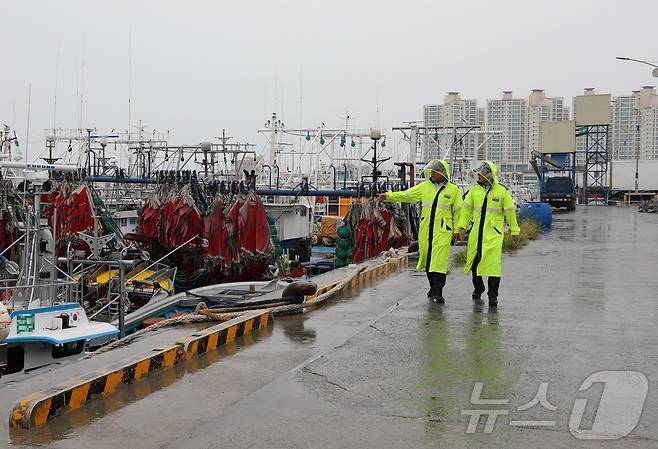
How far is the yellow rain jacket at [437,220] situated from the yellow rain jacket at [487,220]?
0.53 ft

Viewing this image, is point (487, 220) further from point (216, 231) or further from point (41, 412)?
point (216, 231)

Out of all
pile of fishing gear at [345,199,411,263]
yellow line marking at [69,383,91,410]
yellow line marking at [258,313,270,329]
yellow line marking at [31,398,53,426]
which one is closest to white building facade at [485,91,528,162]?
pile of fishing gear at [345,199,411,263]

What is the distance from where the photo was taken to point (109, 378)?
17.6 ft

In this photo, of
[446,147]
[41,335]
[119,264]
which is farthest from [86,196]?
[446,147]

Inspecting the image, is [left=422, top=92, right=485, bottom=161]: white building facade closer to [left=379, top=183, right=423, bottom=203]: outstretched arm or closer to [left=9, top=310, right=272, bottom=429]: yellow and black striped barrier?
[left=379, top=183, right=423, bottom=203]: outstretched arm

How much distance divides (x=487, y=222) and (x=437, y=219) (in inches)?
22.5

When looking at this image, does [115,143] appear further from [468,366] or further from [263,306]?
[468,366]

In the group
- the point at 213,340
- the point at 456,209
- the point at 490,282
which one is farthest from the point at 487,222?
the point at 213,340

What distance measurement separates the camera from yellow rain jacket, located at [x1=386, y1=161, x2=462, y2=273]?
347 inches

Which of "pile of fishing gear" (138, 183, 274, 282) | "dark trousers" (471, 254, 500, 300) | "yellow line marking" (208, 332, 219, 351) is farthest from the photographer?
"pile of fishing gear" (138, 183, 274, 282)

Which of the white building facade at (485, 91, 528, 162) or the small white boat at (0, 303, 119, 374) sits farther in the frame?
the white building facade at (485, 91, 528, 162)

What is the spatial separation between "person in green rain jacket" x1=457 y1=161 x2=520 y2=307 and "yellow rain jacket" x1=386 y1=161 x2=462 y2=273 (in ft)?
0.55

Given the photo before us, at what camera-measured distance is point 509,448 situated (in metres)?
4.26

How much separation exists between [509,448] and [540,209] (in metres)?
21.1
